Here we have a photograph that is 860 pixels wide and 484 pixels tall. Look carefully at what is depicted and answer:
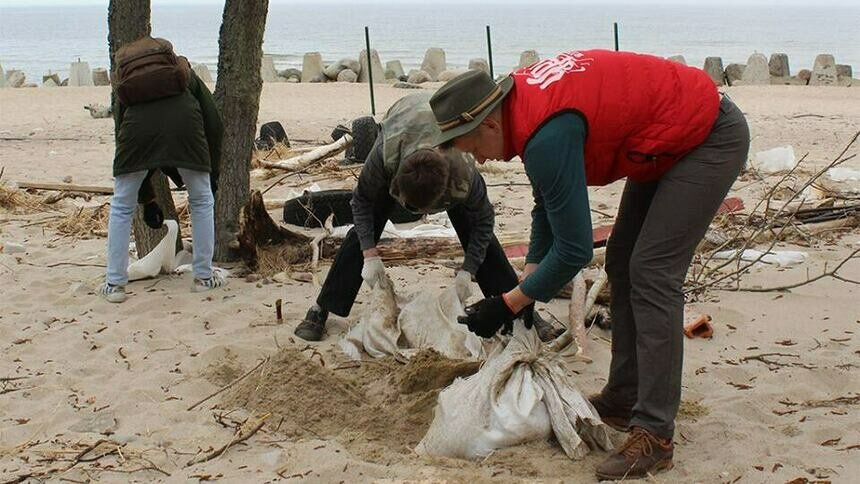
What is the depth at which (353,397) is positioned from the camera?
407 cm

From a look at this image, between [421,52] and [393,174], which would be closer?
[393,174]

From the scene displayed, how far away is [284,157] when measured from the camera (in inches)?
396

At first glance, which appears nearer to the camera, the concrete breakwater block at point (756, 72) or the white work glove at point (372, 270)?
the white work glove at point (372, 270)

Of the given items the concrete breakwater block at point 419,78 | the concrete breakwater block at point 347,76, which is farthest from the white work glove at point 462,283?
the concrete breakwater block at point 347,76

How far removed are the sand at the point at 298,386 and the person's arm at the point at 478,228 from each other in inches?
22.1

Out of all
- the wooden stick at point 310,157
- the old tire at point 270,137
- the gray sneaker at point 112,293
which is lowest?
the gray sneaker at point 112,293

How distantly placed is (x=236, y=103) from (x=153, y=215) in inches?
34.1

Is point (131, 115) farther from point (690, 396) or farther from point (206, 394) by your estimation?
point (690, 396)

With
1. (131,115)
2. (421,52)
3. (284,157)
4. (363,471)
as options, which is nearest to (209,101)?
(131,115)

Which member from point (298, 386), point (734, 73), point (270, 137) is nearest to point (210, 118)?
point (298, 386)

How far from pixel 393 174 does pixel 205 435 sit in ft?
4.63

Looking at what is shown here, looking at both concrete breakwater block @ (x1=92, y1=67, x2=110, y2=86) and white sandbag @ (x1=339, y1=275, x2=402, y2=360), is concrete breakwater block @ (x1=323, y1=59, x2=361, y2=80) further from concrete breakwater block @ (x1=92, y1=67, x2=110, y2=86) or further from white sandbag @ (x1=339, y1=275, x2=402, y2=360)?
white sandbag @ (x1=339, y1=275, x2=402, y2=360)

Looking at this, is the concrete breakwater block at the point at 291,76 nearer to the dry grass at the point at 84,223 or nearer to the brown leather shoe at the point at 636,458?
the dry grass at the point at 84,223

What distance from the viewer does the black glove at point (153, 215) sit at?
5.90m
